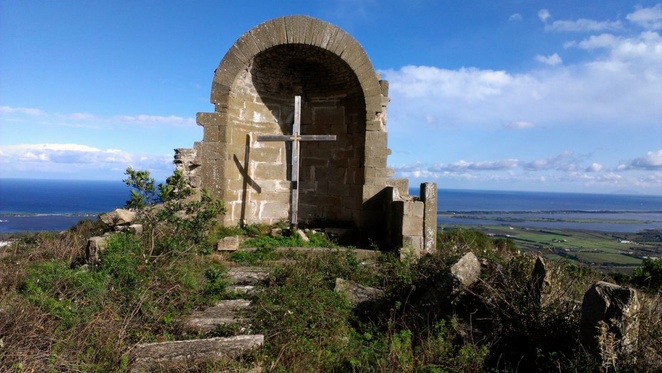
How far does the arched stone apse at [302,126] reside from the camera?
8.59m

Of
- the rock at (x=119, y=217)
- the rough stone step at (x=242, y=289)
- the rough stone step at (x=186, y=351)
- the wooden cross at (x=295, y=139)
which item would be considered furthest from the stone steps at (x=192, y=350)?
the wooden cross at (x=295, y=139)

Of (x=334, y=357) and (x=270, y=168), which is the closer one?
(x=334, y=357)

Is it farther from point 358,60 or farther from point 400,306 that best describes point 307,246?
point 358,60

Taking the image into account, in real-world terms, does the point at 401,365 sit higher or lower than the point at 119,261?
lower

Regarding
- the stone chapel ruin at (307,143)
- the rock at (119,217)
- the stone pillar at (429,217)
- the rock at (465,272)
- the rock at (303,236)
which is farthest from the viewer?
the stone chapel ruin at (307,143)

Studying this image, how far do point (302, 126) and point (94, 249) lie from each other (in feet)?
19.0

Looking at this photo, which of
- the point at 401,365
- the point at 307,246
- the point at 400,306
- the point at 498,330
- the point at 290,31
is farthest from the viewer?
the point at 290,31

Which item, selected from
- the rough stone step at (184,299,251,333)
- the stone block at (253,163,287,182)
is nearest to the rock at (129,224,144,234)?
the rough stone step at (184,299,251,333)

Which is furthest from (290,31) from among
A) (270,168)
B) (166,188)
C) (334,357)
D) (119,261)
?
(334,357)

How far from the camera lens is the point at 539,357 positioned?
3494mm

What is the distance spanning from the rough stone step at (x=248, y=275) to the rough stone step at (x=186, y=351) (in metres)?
2.07

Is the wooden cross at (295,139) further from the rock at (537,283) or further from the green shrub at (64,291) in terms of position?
the rock at (537,283)

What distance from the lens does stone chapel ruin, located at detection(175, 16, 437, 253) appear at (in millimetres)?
8547

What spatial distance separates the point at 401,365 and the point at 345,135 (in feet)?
22.5
